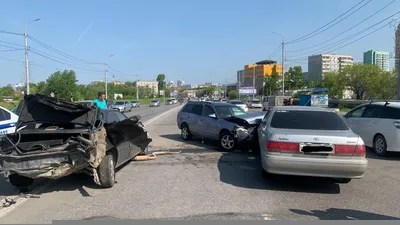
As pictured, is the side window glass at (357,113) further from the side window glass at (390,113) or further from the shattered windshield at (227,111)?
the shattered windshield at (227,111)

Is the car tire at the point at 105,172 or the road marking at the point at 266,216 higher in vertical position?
the car tire at the point at 105,172

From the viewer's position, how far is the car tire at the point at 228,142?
1086 centimetres

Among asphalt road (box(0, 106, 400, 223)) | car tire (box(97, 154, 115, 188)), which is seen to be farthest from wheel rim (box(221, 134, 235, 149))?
car tire (box(97, 154, 115, 188))

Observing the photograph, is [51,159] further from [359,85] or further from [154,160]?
[359,85]

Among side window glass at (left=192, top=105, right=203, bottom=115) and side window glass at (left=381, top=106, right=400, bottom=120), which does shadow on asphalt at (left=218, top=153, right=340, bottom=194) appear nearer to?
side window glass at (left=381, top=106, right=400, bottom=120)

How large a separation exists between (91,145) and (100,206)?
101 cm

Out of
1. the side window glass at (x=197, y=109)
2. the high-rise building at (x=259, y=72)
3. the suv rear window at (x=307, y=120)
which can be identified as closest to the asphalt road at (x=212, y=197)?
the suv rear window at (x=307, y=120)

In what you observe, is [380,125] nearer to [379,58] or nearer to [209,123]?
[209,123]

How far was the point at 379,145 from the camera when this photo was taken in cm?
1025

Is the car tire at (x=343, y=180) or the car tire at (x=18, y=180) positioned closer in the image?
the car tire at (x=18, y=180)

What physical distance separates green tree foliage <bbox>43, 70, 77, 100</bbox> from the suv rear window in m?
65.6

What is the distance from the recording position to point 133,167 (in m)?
8.59

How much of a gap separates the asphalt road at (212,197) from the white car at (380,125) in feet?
4.30

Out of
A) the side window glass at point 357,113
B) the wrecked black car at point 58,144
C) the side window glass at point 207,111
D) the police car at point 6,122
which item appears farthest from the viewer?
the side window glass at point 207,111
